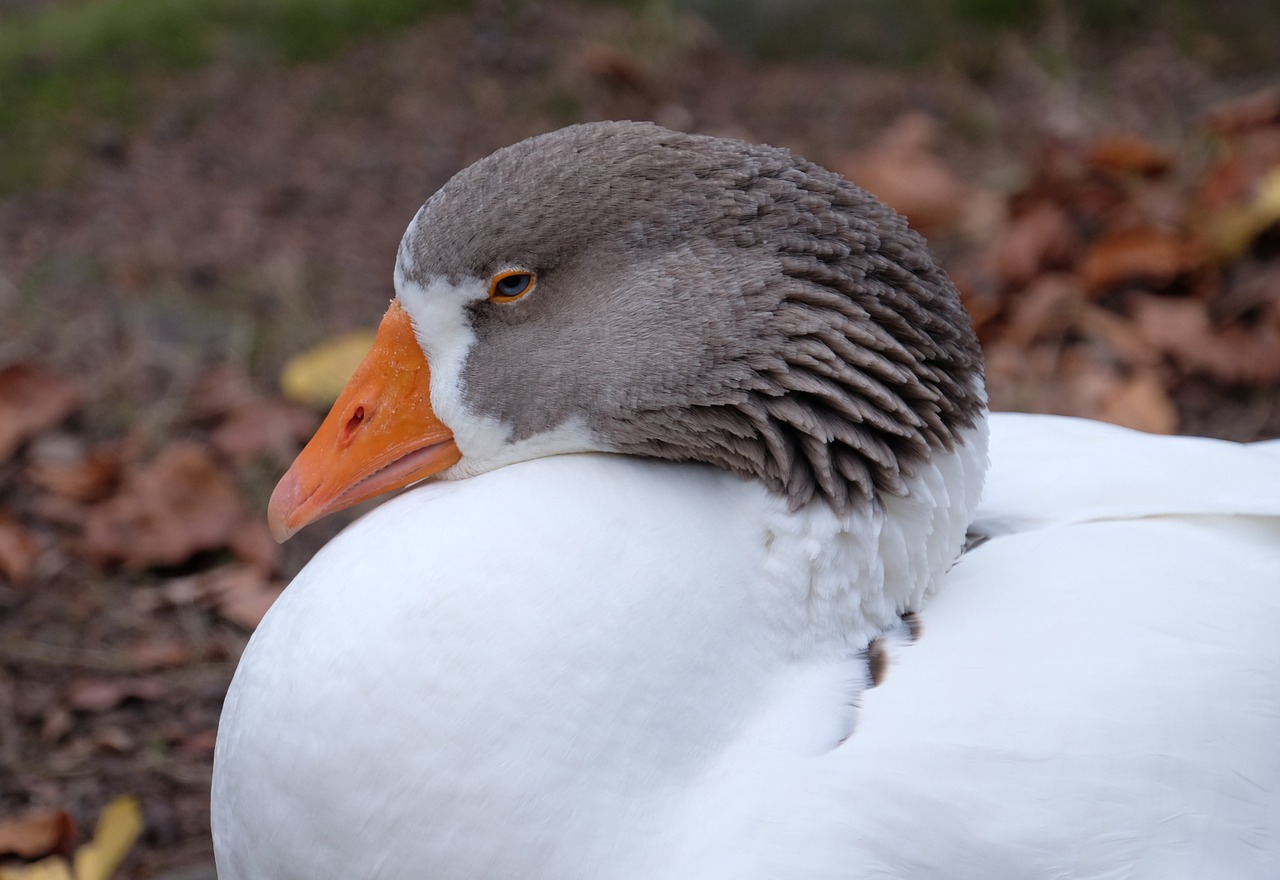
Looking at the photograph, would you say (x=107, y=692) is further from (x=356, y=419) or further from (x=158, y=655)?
(x=356, y=419)

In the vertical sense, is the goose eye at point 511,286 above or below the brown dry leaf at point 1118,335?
above

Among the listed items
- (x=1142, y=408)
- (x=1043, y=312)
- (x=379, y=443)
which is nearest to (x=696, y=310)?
(x=379, y=443)

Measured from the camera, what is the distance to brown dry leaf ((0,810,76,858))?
2502mm

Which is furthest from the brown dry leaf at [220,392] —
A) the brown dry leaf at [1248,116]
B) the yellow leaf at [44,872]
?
the brown dry leaf at [1248,116]

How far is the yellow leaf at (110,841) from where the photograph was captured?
2.47m

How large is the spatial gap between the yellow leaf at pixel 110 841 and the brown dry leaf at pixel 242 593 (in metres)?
0.57

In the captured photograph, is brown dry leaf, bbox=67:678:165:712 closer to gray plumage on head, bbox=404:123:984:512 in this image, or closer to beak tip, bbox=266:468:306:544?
beak tip, bbox=266:468:306:544

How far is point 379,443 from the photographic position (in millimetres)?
2039

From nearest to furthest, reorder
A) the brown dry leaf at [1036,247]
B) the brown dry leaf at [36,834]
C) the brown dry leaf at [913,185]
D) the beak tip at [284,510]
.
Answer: the beak tip at [284,510] → the brown dry leaf at [36,834] → the brown dry leaf at [1036,247] → the brown dry leaf at [913,185]

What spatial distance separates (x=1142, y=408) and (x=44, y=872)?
3011mm

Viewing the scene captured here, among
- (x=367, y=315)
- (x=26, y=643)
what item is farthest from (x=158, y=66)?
(x=26, y=643)

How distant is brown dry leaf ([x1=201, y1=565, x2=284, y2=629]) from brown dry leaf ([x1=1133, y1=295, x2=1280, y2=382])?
2.68m

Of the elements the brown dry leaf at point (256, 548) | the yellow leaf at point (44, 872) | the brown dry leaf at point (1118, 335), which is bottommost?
the yellow leaf at point (44, 872)

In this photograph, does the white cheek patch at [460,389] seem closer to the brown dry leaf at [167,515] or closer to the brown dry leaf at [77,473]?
the brown dry leaf at [167,515]
